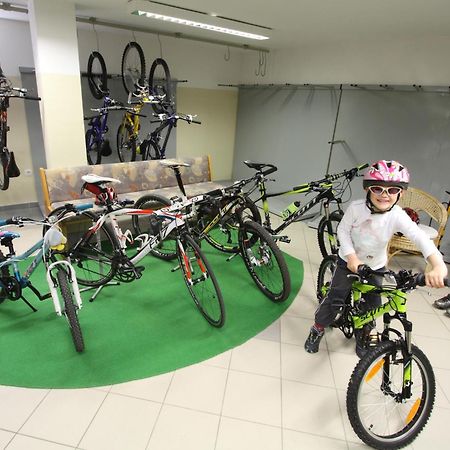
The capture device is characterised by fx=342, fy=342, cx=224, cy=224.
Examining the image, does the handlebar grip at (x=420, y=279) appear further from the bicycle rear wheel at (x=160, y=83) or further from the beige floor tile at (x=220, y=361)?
the bicycle rear wheel at (x=160, y=83)

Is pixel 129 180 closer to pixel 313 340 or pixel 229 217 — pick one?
pixel 229 217

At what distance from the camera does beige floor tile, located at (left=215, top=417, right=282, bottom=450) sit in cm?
176

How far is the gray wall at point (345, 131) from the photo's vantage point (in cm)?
403

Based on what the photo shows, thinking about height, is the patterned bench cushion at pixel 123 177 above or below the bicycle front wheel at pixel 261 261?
above

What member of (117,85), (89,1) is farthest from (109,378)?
(117,85)

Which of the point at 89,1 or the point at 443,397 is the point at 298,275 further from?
the point at 89,1

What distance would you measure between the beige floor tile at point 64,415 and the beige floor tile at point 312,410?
3.56 ft

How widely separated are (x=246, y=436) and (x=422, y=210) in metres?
2.95

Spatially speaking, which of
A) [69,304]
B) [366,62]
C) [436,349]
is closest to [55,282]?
[69,304]

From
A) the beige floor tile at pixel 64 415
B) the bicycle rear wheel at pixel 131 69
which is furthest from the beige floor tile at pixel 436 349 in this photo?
the bicycle rear wheel at pixel 131 69

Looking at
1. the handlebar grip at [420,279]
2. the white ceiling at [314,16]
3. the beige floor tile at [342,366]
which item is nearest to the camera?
the handlebar grip at [420,279]

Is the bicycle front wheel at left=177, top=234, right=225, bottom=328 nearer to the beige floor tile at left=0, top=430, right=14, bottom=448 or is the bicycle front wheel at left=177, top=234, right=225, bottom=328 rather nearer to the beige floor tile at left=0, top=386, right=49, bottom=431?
the beige floor tile at left=0, top=386, right=49, bottom=431

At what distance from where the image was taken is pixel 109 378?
82.9 inches

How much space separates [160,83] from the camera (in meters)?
5.33
